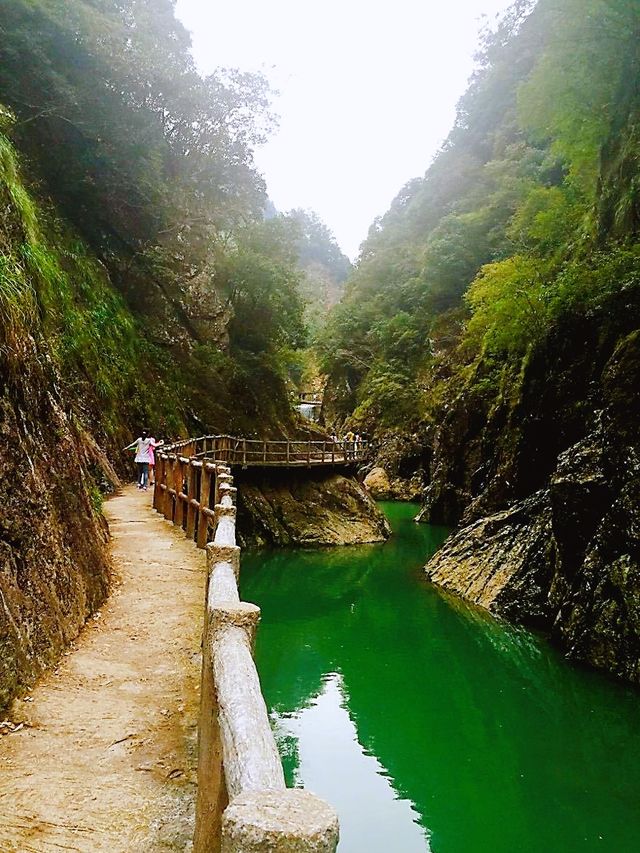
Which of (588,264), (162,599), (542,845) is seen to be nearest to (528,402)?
(588,264)

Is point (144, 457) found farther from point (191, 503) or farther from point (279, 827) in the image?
point (279, 827)

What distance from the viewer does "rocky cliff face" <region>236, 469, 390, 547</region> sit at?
67.5ft

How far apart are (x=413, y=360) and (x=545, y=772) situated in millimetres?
30379

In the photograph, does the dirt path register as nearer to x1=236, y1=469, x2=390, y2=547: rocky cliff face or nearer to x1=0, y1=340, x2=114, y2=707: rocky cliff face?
x1=0, y1=340, x2=114, y2=707: rocky cliff face

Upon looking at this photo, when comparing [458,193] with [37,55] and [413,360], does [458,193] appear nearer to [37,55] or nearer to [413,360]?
[413,360]

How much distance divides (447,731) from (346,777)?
177 centimetres

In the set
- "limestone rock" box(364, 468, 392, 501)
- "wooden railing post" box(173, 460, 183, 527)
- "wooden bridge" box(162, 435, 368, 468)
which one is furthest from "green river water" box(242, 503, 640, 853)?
"limestone rock" box(364, 468, 392, 501)

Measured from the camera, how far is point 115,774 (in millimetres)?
3107

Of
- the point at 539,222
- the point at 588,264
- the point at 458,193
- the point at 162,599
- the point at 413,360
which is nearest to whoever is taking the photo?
the point at 162,599

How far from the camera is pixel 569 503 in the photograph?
11.1 metres

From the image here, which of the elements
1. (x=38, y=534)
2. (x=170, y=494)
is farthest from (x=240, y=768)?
(x=170, y=494)

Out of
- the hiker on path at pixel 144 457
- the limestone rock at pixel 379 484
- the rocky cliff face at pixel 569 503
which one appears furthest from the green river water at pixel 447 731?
the limestone rock at pixel 379 484

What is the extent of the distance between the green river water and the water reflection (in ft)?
0.06

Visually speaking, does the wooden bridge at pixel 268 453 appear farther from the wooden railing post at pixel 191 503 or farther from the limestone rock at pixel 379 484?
the limestone rock at pixel 379 484
